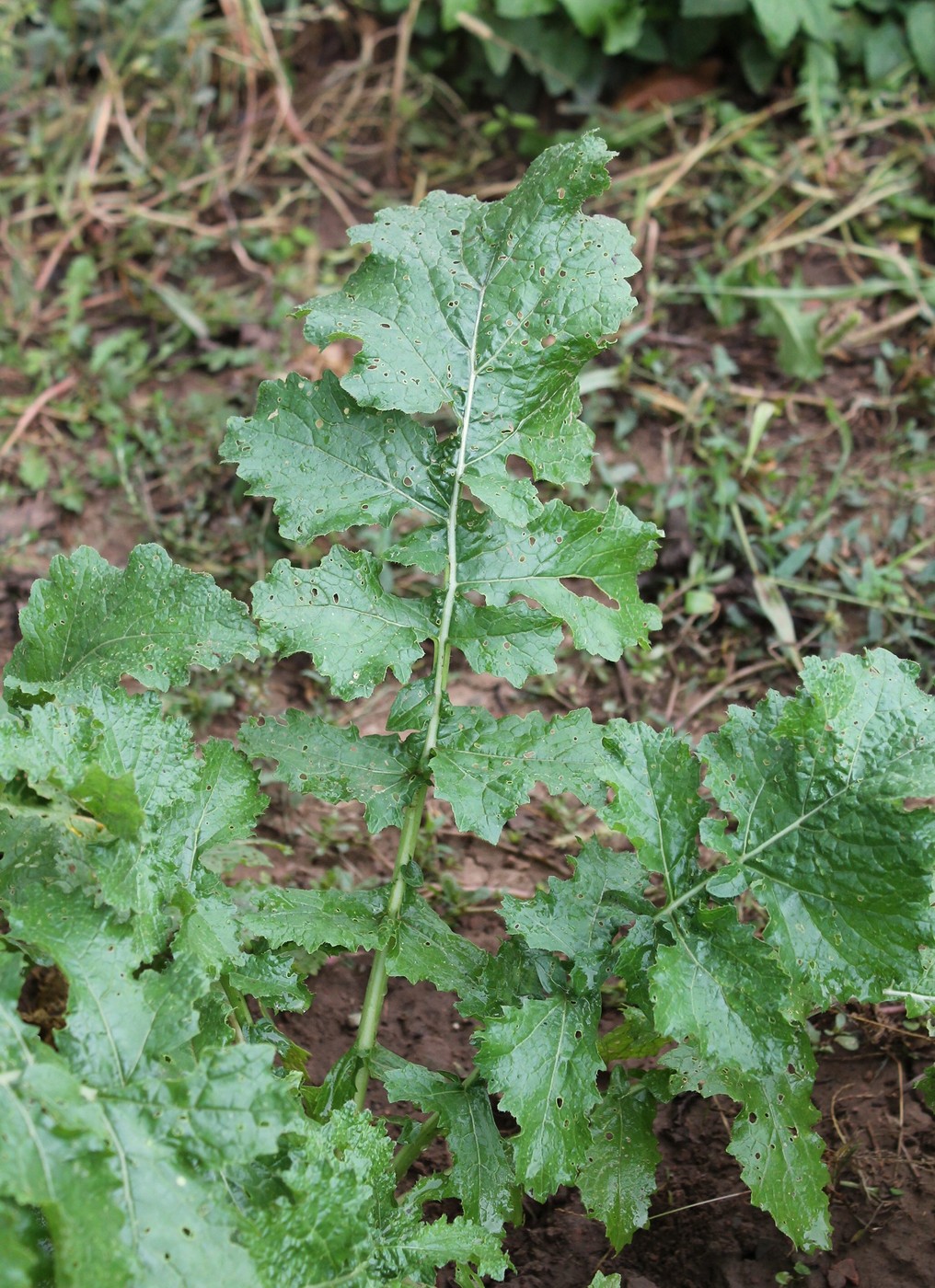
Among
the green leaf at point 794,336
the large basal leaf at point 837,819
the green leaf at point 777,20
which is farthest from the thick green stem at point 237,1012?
the green leaf at point 777,20

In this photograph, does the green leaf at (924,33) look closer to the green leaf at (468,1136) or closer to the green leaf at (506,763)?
the green leaf at (506,763)

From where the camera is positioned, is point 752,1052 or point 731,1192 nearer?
point 752,1052

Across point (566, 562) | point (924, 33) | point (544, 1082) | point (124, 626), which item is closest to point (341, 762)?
point (124, 626)

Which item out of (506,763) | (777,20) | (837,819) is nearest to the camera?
(837,819)

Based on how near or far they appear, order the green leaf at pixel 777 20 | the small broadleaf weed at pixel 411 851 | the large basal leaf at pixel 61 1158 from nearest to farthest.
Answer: the large basal leaf at pixel 61 1158 → the small broadleaf weed at pixel 411 851 → the green leaf at pixel 777 20

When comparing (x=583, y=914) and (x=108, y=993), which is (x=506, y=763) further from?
(x=108, y=993)

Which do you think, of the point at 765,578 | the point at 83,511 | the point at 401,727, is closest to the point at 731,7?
the point at 765,578

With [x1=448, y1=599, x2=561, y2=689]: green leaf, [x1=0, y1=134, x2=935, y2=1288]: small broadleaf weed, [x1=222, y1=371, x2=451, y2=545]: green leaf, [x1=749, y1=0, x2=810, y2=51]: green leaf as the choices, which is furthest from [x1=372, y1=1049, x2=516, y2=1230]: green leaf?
[x1=749, y1=0, x2=810, y2=51]: green leaf
